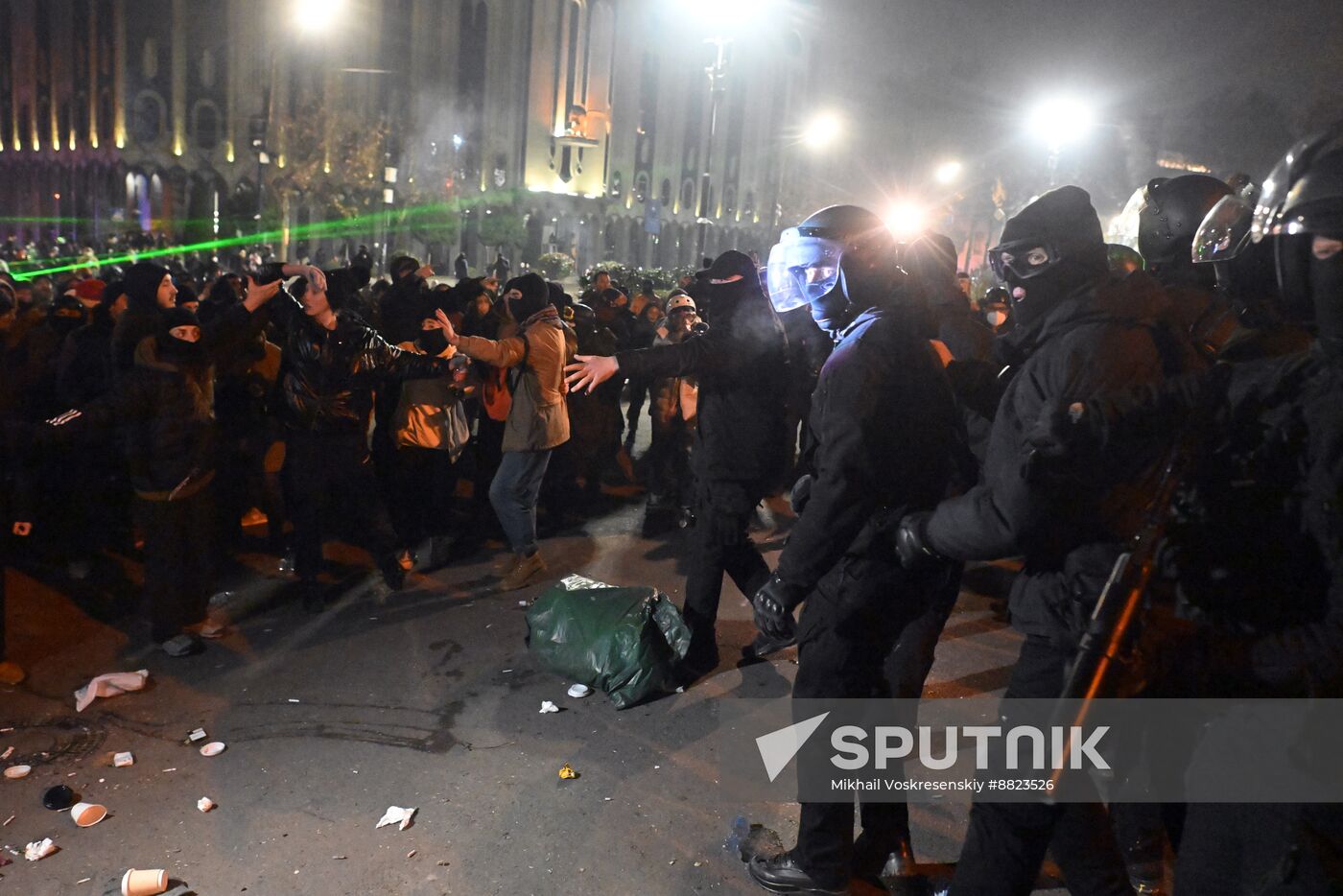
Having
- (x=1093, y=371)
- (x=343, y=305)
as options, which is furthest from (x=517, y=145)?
(x=1093, y=371)

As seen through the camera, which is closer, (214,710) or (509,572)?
(214,710)

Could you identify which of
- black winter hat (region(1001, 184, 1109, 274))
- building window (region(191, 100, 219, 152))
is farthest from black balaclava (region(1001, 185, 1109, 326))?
building window (region(191, 100, 219, 152))

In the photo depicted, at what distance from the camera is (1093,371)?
2205 mm

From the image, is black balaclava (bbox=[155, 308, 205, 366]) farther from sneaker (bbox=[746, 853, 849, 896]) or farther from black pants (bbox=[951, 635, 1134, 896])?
black pants (bbox=[951, 635, 1134, 896])

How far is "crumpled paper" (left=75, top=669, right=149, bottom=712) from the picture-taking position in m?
4.28

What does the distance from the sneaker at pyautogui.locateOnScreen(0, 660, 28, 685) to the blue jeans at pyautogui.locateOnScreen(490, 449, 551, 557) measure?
8.80ft

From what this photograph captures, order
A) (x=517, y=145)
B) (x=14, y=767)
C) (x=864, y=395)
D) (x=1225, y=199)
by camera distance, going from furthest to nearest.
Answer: (x=517, y=145), (x=14, y=767), (x=864, y=395), (x=1225, y=199)

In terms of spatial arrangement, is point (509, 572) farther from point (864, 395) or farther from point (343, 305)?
point (864, 395)

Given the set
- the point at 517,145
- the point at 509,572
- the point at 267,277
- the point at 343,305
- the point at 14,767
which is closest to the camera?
the point at 14,767

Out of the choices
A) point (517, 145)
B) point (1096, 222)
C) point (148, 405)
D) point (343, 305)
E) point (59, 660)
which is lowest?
point (59, 660)

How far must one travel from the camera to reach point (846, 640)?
2955 millimetres

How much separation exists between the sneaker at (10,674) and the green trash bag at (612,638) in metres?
2.56

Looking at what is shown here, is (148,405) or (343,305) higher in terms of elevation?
(343,305)

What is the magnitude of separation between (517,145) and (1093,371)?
63.5 m
